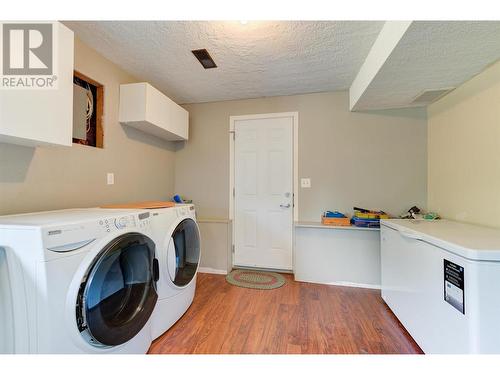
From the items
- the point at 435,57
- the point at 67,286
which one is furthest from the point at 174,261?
the point at 435,57

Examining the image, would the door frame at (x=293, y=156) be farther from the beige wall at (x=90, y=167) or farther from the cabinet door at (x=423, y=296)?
the cabinet door at (x=423, y=296)

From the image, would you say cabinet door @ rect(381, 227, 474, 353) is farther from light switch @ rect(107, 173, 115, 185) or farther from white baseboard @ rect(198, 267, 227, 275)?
light switch @ rect(107, 173, 115, 185)

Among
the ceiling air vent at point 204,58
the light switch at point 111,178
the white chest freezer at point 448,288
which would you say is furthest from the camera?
the light switch at point 111,178

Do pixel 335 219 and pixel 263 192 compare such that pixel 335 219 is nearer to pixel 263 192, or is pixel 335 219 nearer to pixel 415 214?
pixel 415 214

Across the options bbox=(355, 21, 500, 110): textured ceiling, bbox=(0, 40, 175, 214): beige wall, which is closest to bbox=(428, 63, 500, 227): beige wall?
bbox=(355, 21, 500, 110): textured ceiling

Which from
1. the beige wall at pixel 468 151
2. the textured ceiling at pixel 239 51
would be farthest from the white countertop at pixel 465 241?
the textured ceiling at pixel 239 51

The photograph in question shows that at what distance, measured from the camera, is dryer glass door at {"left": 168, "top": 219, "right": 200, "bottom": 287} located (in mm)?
1596

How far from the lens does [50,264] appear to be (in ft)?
2.71

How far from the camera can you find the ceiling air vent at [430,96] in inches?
76.6

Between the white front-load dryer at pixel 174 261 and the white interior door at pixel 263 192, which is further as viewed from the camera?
the white interior door at pixel 263 192

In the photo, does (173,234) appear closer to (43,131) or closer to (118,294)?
(118,294)

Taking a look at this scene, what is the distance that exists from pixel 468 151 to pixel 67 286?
2804mm

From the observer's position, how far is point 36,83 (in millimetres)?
1124

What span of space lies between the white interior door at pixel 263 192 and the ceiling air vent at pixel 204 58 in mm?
891
